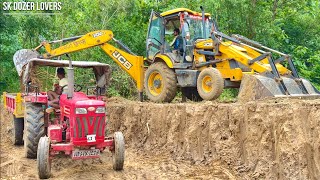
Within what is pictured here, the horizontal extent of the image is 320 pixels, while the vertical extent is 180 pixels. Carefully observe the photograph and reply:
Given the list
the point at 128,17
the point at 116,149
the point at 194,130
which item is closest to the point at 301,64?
the point at 128,17

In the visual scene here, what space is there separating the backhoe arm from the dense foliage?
4045mm

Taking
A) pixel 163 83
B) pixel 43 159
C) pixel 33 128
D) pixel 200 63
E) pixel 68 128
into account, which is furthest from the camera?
pixel 163 83

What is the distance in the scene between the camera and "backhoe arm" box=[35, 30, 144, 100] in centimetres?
1217

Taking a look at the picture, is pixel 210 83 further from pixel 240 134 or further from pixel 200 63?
pixel 240 134

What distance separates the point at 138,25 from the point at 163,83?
27.5ft

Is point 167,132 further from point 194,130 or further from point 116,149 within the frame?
point 116,149

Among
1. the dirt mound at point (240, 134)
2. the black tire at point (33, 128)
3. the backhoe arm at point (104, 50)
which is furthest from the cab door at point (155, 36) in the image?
the black tire at point (33, 128)

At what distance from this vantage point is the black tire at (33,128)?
8727 mm

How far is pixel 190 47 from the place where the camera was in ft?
38.0

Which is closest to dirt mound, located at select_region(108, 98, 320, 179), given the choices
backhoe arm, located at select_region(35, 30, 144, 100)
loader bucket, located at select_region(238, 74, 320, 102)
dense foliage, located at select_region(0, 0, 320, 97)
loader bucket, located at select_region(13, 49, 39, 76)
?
loader bucket, located at select_region(238, 74, 320, 102)

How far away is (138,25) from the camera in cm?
1975

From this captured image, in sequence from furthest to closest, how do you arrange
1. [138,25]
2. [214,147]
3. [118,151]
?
1. [138,25]
2. [214,147]
3. [118,151]

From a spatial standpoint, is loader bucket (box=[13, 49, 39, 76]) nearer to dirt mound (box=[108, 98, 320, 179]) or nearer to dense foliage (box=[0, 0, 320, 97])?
dirt mound (box=[108, 98, 320, 179])

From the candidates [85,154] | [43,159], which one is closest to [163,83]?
[85,154]
